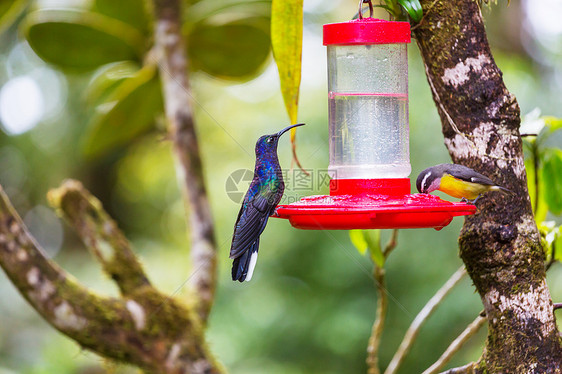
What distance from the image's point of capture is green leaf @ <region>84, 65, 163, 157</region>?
10.7 feet

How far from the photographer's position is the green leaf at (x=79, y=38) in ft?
10.6

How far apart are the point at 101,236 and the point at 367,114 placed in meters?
1.35

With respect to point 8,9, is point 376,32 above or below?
below

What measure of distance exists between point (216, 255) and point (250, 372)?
137 cm

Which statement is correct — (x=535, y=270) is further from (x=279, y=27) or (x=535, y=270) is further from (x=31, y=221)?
(x=31, y=221)

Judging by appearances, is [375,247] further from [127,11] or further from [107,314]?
[127,11]

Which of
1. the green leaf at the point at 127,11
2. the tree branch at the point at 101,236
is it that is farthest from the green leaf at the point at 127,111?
the tree branch at the point at 101,236

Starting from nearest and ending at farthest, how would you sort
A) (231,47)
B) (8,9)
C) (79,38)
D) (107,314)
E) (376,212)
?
(376,212), (107,314), (8,9), (79,38), (231,47)

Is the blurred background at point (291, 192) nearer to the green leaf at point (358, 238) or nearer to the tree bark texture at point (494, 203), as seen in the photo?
the green leaf at point (358, 238)

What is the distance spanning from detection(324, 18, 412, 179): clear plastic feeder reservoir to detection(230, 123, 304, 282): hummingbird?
253 millimetres

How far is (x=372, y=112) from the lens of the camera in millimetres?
1905

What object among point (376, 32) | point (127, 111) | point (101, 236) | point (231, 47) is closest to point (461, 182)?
point (376, 32)

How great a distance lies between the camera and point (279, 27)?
1529 millimetres

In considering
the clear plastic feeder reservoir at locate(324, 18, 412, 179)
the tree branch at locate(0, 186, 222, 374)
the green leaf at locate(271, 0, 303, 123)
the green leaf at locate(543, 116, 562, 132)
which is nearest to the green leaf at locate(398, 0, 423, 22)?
the green leaf at locate(271, 0, 303, 123)
